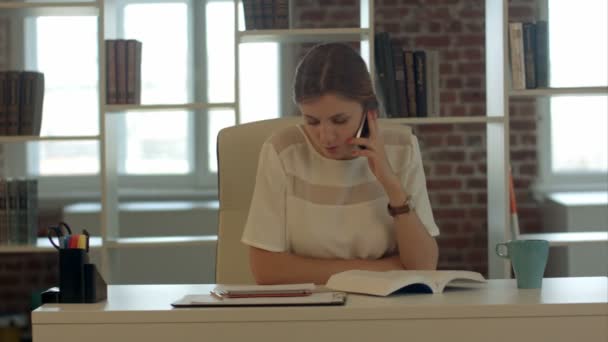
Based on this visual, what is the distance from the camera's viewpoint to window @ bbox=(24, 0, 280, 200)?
4.97 metres

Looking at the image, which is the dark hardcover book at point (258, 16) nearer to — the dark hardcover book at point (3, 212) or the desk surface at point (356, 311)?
the dark hardcover book at point (3, 212)

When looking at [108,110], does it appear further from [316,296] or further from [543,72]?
[316,296]

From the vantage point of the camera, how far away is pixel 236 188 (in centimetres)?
256

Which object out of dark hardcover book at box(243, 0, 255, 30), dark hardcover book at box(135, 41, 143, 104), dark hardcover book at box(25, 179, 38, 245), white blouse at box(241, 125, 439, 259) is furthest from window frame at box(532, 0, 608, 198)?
white blouse at box(241, 125, 439, 259)

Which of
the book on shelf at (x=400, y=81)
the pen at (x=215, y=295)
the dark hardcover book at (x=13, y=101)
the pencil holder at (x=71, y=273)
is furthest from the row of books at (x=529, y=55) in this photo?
the pencil holder at (x=71, y=273)

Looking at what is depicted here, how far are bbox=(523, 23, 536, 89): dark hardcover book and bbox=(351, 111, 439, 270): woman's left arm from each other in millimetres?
1584

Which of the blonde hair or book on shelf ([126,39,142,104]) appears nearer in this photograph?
the blonde hair

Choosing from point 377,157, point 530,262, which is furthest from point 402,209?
point 530,262

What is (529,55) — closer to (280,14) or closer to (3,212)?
(280,14)

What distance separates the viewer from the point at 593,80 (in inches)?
188

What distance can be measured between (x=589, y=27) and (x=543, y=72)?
4.22 feet

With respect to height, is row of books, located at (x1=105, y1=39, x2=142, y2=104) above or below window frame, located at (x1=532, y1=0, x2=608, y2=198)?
above

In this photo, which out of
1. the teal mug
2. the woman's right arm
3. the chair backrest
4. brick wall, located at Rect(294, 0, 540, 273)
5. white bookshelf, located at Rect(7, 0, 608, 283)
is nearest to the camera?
the teal mug

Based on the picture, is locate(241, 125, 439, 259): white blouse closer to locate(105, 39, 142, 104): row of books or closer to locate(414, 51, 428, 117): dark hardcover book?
locate(414, 51, 428, 117): dark hardcover book
